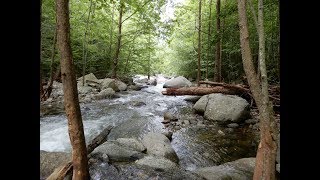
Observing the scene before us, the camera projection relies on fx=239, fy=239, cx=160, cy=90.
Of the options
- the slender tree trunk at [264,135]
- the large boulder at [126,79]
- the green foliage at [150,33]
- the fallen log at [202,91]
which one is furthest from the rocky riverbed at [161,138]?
the large boulder at [126,79]

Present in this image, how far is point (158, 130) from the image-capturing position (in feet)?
28.2

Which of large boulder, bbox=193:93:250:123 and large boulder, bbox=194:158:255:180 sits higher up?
large boulder, bbox=193:93:250:123

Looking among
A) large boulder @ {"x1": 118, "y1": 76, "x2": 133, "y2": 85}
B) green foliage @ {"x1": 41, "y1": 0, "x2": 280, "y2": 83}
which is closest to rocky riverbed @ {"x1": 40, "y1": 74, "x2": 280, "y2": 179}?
green foliage @ {"x1": 41, "y1": 0, "x2": 280, "y2": 83}

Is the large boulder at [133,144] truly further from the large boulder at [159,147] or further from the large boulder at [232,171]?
the large boulder at [232,171]

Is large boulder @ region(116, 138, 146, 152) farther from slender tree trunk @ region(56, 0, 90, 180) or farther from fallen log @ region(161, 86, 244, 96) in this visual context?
fallen log @ region(161, 86, 244, 96)

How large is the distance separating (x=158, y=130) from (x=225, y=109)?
2.95m

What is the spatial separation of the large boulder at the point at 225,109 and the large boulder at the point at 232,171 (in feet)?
13.3

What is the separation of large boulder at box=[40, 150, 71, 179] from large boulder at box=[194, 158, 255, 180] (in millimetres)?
2740

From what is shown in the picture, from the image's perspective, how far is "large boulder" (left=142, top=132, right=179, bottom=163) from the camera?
599 centimetres

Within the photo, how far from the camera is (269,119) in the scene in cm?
394

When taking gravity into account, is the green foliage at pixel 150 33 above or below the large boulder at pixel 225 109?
above

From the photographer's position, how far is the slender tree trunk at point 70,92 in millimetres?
3533

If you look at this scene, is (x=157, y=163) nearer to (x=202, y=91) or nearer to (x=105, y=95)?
(x=202, y=91)
